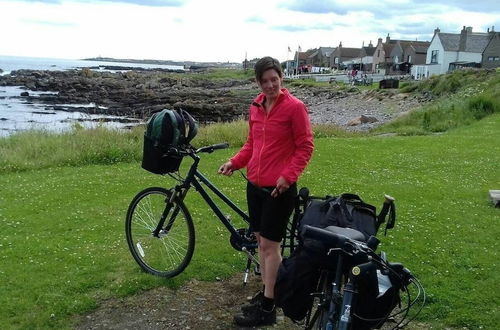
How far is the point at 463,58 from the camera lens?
238 ft

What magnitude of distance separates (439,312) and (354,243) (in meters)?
2.50

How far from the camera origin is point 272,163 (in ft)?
14.2

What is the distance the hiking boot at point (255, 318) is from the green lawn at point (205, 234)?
1.08 m

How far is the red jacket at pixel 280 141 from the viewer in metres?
4.15

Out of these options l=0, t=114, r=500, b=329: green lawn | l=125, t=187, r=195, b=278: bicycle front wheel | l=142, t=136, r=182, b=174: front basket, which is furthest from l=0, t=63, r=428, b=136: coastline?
l=142, t=136, r=182, b=174: front basket

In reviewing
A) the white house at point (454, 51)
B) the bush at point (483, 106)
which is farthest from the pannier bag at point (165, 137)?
the white house at point (454, 51)

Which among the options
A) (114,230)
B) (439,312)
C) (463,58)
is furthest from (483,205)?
(463,58)

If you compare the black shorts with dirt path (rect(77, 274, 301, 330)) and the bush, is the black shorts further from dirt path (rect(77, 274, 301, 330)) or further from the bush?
the bush

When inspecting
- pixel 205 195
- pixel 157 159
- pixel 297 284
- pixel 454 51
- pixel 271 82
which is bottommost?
A: pixel 297 284

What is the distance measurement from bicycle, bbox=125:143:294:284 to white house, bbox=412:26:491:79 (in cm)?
7128

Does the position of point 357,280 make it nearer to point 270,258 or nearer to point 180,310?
point 270,258

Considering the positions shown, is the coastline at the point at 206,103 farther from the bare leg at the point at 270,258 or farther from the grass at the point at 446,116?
the bare leg at the point at 270,258

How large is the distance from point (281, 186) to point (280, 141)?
41 cm

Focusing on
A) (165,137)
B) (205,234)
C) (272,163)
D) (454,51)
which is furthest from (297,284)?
(454,51)
